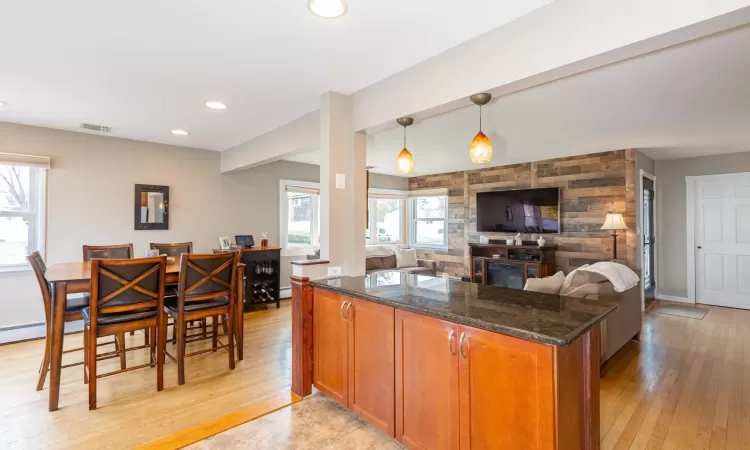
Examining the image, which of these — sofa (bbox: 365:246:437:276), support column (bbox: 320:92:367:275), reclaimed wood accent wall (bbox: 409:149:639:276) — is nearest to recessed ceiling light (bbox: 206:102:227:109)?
support column (bbox: 320:92:367:275)

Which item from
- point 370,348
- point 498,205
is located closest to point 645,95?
point 370,348

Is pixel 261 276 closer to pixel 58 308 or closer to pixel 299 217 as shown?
pixel 299 217

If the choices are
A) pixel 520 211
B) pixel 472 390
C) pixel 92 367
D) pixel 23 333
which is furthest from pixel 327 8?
pixel 520 211

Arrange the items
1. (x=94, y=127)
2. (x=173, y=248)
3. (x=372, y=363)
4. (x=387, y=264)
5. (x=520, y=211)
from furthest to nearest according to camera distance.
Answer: (x=387, y=264)
(x=520, y=211)
(x=173, y=248)
(x=94, y=127)
(x=372, y=363)

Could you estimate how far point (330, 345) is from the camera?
2.36 meters

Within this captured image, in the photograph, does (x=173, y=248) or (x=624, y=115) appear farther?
(x=173, y=248)

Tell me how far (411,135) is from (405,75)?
72.2 inches

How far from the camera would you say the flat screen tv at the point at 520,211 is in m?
5.73

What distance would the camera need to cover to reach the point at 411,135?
4.42m

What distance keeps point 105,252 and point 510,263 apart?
542 centimetres

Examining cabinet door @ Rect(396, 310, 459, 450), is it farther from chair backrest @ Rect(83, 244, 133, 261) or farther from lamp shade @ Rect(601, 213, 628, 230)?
lamp shade @ Rect(601, 213, 628, 230)

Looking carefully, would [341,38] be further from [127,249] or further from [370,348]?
[127,249]

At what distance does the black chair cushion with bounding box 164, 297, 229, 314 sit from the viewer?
293 cm

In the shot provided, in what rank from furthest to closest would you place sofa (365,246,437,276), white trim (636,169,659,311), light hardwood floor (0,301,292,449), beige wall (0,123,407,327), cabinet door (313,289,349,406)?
sofa (365,246,437,276) → white trim (636,169,659,311) → beige wall (0,123,407,327) → cabinet door (313,289,349,406) → light hardwood floor (0,301,292,449)
